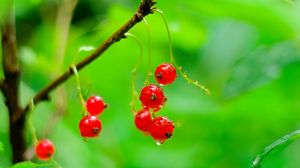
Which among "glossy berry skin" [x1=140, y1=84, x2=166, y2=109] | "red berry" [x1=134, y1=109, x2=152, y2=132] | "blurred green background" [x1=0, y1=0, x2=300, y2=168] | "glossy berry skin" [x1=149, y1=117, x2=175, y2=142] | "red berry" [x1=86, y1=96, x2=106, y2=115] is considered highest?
"glossy berry skin" [x1=140, y1=84, x2=166, y2=109]

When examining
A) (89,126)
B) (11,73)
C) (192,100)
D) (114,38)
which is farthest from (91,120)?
(192,100)

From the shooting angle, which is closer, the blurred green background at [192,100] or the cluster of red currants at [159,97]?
the cluster of red currants at [159,97]

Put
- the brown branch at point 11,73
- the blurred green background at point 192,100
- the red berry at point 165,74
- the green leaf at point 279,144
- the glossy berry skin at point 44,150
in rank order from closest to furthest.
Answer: the green leaf at point 279,144
the red berry at point 165,74
the glossy berry skin at point 44,150
the brown branch at point 11,73
the blurred green background at point 192,100

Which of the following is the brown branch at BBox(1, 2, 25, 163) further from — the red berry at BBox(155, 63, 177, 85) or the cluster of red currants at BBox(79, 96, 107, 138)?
the red berry at BBox(155, 63, 177, 85)

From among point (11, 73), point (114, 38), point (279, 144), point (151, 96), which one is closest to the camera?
point (279, 144)

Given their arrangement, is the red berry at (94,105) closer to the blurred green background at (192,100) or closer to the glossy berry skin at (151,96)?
the glossy berry skin at (151,96)

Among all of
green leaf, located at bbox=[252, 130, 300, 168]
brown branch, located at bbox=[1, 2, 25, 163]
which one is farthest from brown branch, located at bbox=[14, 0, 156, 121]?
green leaf, located at bbox=[252, 130, 300, 168]

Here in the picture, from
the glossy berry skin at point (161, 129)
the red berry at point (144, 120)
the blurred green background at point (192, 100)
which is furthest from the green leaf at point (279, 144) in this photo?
the blurred green background at point (192, 100)

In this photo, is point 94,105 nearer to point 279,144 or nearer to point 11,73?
point 11,73
